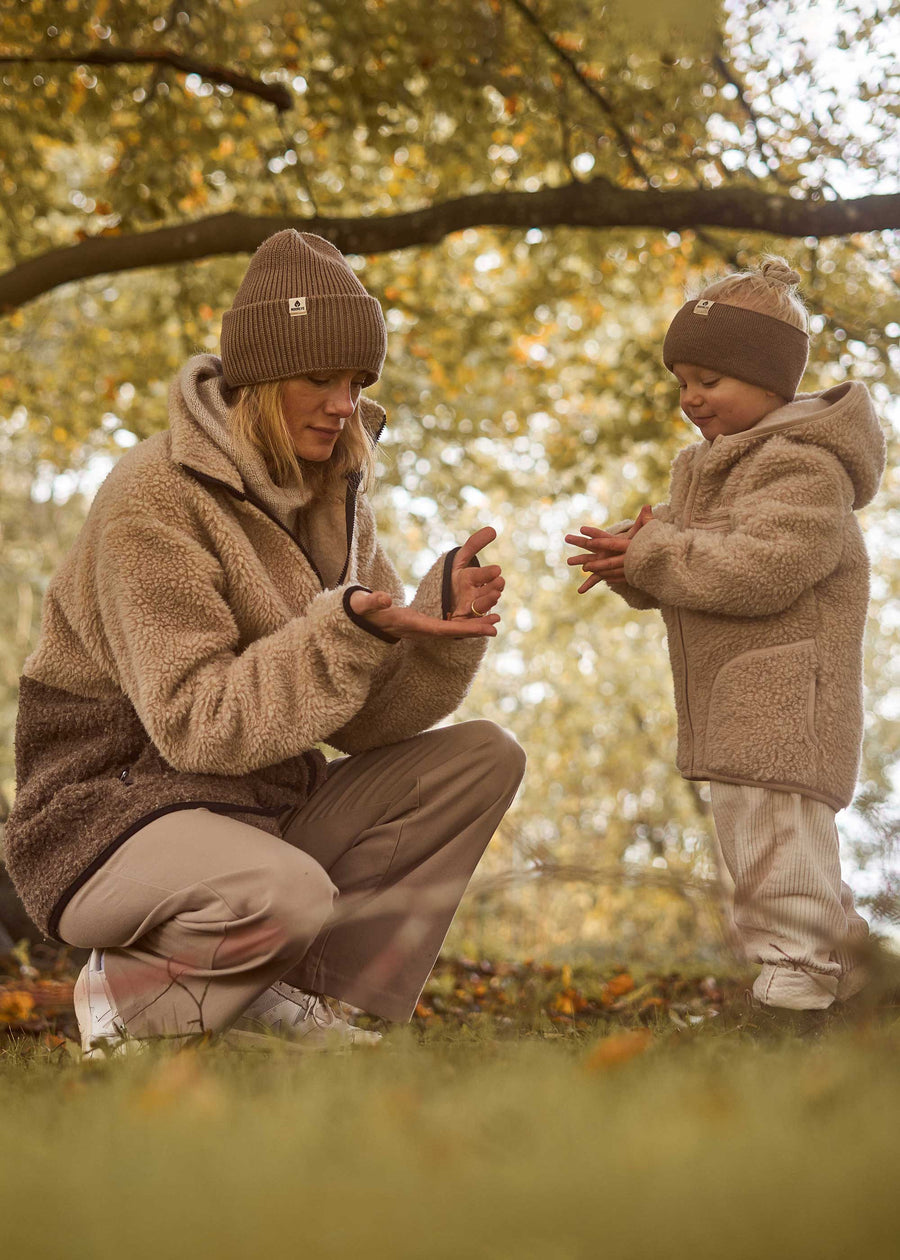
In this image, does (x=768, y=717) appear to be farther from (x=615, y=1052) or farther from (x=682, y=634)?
(x=615, y=1052)

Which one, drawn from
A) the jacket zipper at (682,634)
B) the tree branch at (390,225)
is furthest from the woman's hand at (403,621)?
the tree branch at (390,225)

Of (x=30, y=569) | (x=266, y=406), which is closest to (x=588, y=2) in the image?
(x=266, y=406)

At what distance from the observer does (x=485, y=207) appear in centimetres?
545

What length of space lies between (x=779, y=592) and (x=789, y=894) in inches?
28.1

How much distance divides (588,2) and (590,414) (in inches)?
200

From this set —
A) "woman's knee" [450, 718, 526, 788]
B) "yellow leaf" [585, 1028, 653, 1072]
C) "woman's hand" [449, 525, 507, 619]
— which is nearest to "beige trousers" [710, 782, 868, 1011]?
"woman's knee" [450, 718, 526, 788]

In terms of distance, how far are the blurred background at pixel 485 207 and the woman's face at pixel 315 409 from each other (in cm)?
108

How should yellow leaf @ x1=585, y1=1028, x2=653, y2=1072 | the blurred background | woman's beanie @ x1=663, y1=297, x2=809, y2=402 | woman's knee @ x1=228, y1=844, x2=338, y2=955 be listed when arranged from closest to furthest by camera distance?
1. yellow leaf @ x1=585, y1=1028, x2=653, y2=1072
2. woman's knee @ x1=228, y1=844, x2=338, y2=955
3. woman's beanie @ x1=663, y1=297, x2=809, y2=402
4. the blurred background

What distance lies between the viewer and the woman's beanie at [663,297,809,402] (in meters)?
3.08

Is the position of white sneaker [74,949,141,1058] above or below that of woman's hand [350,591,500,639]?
below

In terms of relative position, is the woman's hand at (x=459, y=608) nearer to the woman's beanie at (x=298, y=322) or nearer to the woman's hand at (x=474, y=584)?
the woman's hand at (x=474, y=584)

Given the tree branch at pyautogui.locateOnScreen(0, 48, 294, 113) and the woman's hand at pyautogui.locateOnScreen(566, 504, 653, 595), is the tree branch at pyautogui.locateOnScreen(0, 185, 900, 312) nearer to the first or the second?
the tree branch at pyautogui.locateOnScreen(0, 48, 294, 113)

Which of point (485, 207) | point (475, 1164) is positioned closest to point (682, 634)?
point (475, 1164)

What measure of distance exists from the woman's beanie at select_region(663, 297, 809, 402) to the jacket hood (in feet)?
0.36
